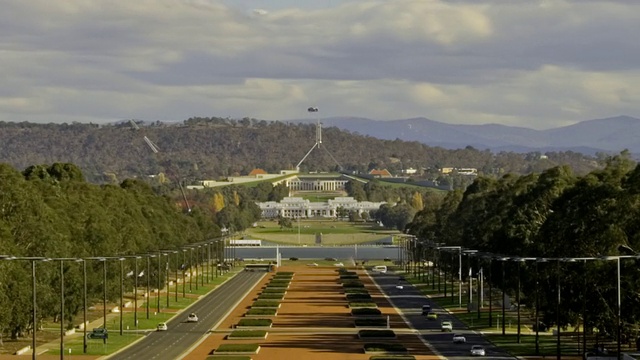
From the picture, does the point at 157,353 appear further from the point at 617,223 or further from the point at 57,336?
the point at 617,223

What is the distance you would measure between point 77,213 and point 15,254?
114 ft

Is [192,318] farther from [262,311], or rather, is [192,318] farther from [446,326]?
[446,326]

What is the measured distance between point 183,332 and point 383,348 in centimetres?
2702

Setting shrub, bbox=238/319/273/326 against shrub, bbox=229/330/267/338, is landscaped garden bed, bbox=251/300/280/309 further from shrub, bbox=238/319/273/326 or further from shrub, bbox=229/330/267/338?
shrub, bbox=229/330/267/338

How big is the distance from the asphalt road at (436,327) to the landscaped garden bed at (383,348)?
285 cm

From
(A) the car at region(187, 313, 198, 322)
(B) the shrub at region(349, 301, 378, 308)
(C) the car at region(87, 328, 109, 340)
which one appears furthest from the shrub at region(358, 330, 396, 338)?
(B) the shrub at region(349, 301, 378, 308)

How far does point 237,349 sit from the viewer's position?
11131 centimetres

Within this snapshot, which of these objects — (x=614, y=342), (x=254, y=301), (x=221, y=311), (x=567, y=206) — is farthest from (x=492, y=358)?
(x=254, y=301)

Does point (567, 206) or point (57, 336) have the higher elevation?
point (567, 206)

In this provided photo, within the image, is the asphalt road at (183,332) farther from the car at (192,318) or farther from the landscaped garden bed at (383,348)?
the landscaped garden bed at (383,348)

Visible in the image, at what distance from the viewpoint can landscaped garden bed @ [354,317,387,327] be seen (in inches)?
5315

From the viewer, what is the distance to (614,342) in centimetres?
11181

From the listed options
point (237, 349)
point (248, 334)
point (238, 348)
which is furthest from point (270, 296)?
point (237, 349)

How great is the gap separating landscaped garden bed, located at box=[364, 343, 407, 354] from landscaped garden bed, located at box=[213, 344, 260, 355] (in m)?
8.48
